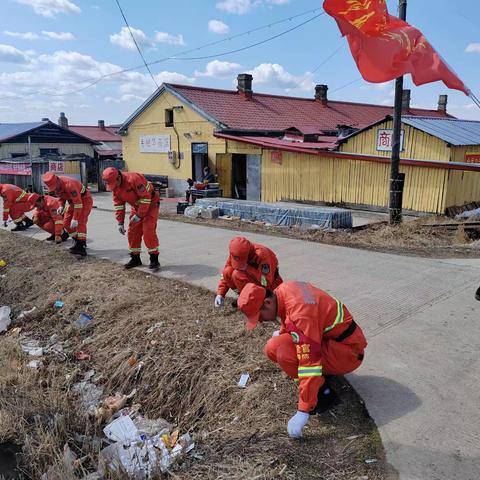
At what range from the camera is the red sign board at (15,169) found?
759 inches

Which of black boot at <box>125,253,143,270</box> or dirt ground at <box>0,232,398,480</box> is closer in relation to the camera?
dirt ground at <box>0,232,398,480</box>

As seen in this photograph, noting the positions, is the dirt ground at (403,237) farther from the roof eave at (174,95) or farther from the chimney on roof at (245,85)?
the chimney on roof at (245,85)

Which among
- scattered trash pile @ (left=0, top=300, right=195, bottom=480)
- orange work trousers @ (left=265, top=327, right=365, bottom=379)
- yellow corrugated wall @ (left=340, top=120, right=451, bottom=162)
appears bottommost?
scattered trash pile @ (left=0, top=300, right=195, bottom=480)

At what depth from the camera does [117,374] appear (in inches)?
191

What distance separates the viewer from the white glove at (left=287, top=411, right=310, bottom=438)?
10.2ft

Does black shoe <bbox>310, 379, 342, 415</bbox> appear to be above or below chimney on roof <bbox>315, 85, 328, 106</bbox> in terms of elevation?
below

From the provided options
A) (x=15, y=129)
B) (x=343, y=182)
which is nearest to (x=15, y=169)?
(x=15, y=129)

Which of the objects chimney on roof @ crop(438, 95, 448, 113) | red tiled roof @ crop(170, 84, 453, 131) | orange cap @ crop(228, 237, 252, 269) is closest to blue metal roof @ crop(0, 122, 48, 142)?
red tiled roof @ crop(170, 84, 453, 131)

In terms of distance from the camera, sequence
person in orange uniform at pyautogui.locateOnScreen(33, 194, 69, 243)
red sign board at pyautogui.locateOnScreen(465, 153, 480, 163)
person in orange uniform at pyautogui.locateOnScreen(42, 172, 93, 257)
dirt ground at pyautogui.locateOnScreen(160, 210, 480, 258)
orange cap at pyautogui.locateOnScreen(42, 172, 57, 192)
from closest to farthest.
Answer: orange cap at pyautogui.locateOnScreen(42, 172, 57, 192), person in orange uniform at pyautogui.locateOnScreen(42, 172, 93, 257), dirt ground at pyautogui.locateOnScreen(160, 210, 480, 258), person in orange uniform at pyautogui.locateOnScreen(33, 194, 69, 243), red sign board at pyautogui.locateOnScreen(465, 153, 480, 163)

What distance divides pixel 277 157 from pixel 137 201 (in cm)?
927

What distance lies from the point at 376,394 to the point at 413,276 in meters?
3.47

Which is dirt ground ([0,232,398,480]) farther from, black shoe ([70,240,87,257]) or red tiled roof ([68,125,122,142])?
red tiled roof ([68,125,122,142])

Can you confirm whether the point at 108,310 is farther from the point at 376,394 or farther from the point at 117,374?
the point at 376,394

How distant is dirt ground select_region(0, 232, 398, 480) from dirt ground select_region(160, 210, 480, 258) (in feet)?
13.8
